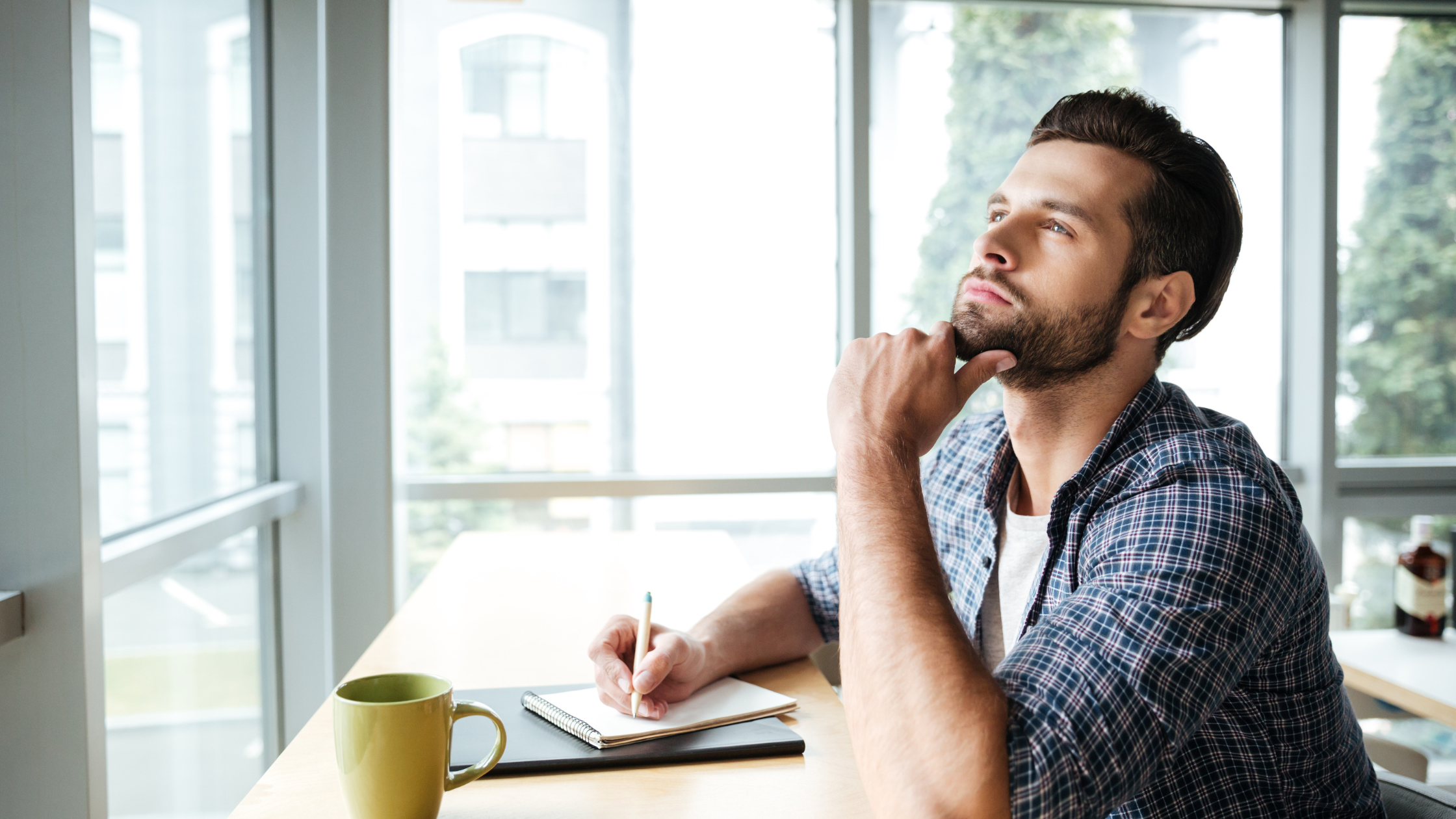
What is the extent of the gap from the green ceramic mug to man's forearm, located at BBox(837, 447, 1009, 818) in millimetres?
362

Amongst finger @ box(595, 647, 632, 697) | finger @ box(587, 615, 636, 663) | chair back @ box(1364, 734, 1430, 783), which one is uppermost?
finger @ box(587, 615, 636, 663)

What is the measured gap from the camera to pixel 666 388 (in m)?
2.99

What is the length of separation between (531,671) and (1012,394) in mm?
724

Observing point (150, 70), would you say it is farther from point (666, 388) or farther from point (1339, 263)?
point (1339, 263)

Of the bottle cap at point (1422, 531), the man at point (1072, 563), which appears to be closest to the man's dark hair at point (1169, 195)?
the man at point (1072, 563)

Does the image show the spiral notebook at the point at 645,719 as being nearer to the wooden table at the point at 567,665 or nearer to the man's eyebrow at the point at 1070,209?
the wooden table at the point at 567,665

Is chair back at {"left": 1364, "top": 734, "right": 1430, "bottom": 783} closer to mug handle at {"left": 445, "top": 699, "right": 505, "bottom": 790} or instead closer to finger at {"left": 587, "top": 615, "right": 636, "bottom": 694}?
finger at {"left": 587, "top": 615, "right": 636, "bottom": 694}

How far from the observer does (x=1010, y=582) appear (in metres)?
1.29

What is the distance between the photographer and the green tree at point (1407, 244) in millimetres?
3152

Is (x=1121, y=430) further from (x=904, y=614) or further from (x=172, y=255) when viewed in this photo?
(x=172, y=255)

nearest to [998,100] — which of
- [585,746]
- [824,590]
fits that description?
[824,590]

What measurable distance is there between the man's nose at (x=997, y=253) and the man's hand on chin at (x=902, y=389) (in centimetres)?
11

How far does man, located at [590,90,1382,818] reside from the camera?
0.82 metres

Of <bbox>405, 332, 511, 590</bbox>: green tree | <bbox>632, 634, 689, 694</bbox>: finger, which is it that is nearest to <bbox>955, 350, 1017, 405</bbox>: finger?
<bbox>632, 634, 689, 694</bbox>: finger
